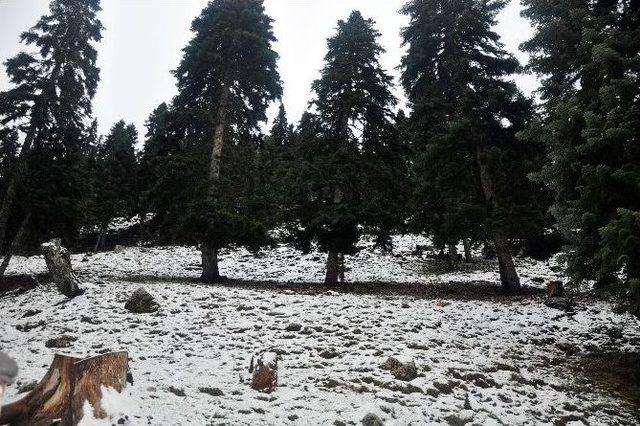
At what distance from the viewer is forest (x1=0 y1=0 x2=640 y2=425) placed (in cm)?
706

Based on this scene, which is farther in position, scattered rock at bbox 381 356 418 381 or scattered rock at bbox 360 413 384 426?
scattered rock at bbox 381 356 418 381

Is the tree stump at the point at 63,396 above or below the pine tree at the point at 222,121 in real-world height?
below

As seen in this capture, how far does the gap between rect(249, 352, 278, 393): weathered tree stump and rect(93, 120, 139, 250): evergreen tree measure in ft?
108

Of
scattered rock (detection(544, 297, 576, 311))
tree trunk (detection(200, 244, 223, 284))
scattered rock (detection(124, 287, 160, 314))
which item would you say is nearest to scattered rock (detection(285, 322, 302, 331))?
scattered rock (detection(124, 287, 160, 314))

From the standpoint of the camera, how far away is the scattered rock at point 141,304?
11.2 meters

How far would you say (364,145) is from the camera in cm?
1756

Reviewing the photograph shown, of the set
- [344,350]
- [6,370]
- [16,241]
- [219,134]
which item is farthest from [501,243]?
[16,241]

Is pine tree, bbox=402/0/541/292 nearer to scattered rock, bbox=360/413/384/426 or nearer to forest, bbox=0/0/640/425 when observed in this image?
forest, bbox=0/0/640/425

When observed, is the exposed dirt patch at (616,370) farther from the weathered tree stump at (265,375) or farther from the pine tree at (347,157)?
the pine tree at (347,157)

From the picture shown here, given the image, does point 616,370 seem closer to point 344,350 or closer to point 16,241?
point 344,350

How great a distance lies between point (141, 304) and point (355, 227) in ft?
27.4

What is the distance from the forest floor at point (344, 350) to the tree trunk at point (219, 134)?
5.39 metres

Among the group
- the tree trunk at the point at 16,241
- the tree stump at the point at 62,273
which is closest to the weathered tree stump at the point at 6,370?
the tree stump at the point at 62,273

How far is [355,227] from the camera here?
1577 centimetres
